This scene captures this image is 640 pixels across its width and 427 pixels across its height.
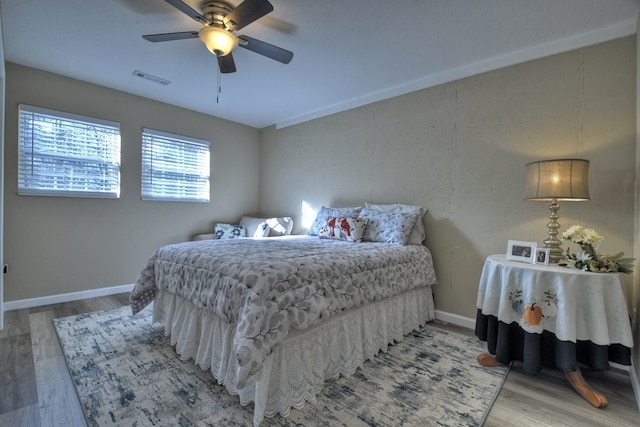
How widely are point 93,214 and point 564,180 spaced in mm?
4585

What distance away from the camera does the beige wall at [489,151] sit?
2.16 metres

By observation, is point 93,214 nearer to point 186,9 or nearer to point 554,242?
point 186,9

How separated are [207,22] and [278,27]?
0.54m

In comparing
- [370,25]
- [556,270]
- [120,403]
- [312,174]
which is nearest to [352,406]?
[120,403]

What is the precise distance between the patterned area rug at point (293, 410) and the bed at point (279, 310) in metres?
0.09

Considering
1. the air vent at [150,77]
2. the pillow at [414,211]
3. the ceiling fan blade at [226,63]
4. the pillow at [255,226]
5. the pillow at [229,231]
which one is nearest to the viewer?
the ceiling fan blade at [226,63]

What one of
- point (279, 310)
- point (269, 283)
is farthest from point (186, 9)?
point (279, 310)

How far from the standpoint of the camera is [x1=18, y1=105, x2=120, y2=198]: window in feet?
9.98

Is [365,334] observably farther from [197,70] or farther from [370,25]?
[197,70]

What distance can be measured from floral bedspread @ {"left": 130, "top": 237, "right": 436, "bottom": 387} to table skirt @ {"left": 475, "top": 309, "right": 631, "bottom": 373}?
2.31 feet

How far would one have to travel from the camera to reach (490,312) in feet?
6.68

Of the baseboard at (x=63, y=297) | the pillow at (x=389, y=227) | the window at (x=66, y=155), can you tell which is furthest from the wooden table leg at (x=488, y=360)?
the window at (x=66, y=155)

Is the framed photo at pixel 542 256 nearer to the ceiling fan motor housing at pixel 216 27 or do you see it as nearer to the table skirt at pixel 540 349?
the table skirt at pixel 540 349

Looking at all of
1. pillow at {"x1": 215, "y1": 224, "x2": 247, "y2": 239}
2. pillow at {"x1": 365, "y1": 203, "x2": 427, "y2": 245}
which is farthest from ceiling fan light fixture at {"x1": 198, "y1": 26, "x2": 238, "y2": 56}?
pillow at {"x1": 215, "y1": 224, "x2": 247, "y2": 239}
